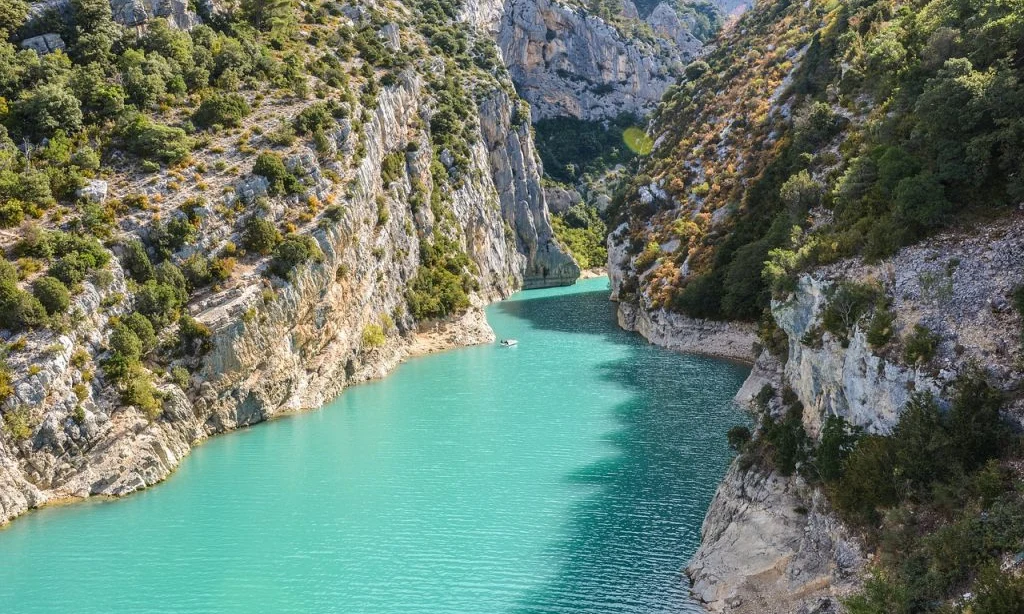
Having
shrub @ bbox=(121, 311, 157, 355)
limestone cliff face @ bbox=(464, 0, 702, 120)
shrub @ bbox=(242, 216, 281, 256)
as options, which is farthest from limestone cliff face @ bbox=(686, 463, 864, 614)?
limestone cliff face @ bbox=(464, 0, 702, 120)

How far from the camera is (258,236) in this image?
153ft

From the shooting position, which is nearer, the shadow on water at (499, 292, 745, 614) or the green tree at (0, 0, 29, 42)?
the shadow on water at (499, 292, 745, 614)

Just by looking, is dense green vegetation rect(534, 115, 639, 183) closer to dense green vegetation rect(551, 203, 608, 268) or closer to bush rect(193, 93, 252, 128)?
dense green vegetation rect(551, 203, 608, 268)

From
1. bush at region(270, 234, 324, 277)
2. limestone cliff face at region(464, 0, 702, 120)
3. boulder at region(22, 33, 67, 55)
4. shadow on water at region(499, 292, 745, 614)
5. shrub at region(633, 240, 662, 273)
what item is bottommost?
shadow on water at region(499, 292, 745, 614)

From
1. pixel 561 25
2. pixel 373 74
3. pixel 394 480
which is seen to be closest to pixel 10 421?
pixel 394 480

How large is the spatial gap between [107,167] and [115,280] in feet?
35.3

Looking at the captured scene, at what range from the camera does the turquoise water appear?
952 inches

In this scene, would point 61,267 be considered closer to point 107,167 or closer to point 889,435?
point 107,167

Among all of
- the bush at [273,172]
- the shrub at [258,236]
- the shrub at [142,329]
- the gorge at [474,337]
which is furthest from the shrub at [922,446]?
the bush at [273,172]

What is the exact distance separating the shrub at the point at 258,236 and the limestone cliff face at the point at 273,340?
149 cm

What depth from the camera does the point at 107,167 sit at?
45.4 metres

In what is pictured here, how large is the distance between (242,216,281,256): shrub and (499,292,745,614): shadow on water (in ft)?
83.2

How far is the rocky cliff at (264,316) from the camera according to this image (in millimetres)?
33281

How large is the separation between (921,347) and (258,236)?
129 ft
